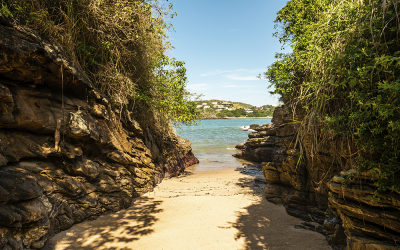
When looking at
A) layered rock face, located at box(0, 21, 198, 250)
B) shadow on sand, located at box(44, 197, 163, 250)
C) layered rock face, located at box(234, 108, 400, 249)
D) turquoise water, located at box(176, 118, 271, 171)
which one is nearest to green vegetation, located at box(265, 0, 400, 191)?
layered rock face, located at box(234, 108, 400, 249)

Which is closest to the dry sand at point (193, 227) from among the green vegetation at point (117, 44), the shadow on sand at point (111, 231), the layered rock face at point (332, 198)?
the shadow on sand at point (111, 231)

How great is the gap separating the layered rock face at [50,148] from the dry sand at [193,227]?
1.47 feet

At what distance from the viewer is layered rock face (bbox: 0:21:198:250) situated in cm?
338

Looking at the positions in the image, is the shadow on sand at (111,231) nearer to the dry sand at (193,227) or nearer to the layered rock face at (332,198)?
the dry sand at (193,227)

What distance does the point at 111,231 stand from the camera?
4.29m

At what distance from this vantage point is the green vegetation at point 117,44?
5047 mm

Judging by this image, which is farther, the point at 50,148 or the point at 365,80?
the point at 50,148

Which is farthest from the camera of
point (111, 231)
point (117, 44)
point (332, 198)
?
point (117, 44)

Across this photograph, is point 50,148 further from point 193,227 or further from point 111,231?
point 193,227

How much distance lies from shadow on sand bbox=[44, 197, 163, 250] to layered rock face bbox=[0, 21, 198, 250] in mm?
211

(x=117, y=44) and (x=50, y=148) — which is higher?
(x=117, y=44)

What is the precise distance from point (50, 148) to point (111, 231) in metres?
2.21

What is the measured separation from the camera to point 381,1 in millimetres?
2842

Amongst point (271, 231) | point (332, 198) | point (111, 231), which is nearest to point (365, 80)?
point (332, 198)
